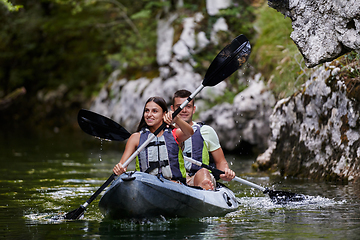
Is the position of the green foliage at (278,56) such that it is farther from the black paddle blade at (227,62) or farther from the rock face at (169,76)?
the black paddle blade at (227,62)

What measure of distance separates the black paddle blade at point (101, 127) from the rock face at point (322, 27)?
228 centimetres

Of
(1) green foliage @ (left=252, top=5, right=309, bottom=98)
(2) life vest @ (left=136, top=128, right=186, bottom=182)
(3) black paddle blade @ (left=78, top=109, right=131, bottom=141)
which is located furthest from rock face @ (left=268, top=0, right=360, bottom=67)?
(1) green foliage @ (left=252, top=5, right=309, bottom=98)

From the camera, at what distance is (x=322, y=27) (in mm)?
5188

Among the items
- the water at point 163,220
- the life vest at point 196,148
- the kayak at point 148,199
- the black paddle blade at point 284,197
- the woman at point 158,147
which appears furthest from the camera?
the black paddle blade at point 284,197

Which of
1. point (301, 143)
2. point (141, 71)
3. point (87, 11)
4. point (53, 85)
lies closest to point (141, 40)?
point (141, 71)

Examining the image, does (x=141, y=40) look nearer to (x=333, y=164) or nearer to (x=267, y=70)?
(x=267, y=70)

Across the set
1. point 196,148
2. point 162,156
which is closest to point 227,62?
point 196,148

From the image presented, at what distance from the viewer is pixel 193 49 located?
14.4 m

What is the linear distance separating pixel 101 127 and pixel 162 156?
1043mm

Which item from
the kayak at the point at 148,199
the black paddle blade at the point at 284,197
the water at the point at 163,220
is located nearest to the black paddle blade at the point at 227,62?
the kayak at the point at 148,199

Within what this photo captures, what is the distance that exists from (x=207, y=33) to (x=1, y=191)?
31.5 feet

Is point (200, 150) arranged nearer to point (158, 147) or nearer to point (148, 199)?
point (158, 147)

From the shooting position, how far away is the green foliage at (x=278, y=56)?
899 centimetres

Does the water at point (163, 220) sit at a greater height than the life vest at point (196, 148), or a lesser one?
lesser
